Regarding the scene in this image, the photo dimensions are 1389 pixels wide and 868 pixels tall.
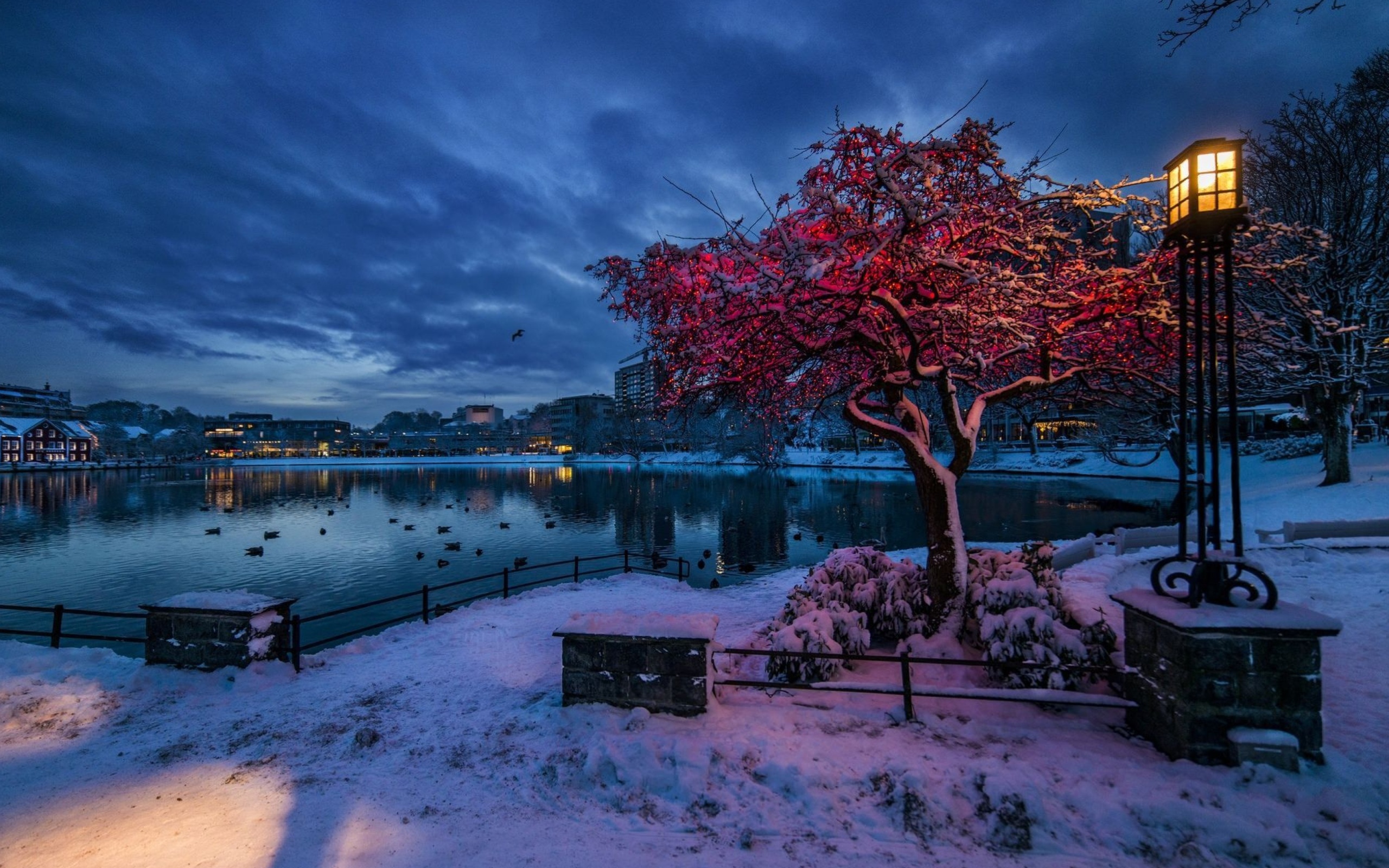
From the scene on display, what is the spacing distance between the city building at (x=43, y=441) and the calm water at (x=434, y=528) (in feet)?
278

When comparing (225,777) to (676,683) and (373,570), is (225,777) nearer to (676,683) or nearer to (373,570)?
(676,683)

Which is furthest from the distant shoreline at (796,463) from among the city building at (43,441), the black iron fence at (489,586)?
the black iron fence at (489,586)

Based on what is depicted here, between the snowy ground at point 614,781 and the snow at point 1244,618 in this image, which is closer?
the snowy ground at point 614,781

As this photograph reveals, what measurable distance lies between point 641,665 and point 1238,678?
5.49 m

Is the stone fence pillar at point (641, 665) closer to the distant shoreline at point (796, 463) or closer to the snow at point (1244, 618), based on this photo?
the snow at point (1244, 618)

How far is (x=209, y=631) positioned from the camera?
25.1 ft

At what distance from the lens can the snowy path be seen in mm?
4246

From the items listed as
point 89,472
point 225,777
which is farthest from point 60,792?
point 89,472

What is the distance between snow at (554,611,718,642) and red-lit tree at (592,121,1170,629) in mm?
3829

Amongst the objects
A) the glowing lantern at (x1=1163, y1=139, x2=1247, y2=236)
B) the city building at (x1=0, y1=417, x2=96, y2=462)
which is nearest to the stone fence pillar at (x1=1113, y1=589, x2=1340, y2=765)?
the glowing lantern at (x1=1163, y1=139, x2=1247, y2=236)

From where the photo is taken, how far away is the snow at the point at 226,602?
302 inches

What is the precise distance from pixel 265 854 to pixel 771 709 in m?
4.72

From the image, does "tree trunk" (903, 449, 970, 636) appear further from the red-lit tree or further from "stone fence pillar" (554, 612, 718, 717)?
"stone fence pillar" (554, 612, 718, 717)

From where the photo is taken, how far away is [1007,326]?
6941mm
